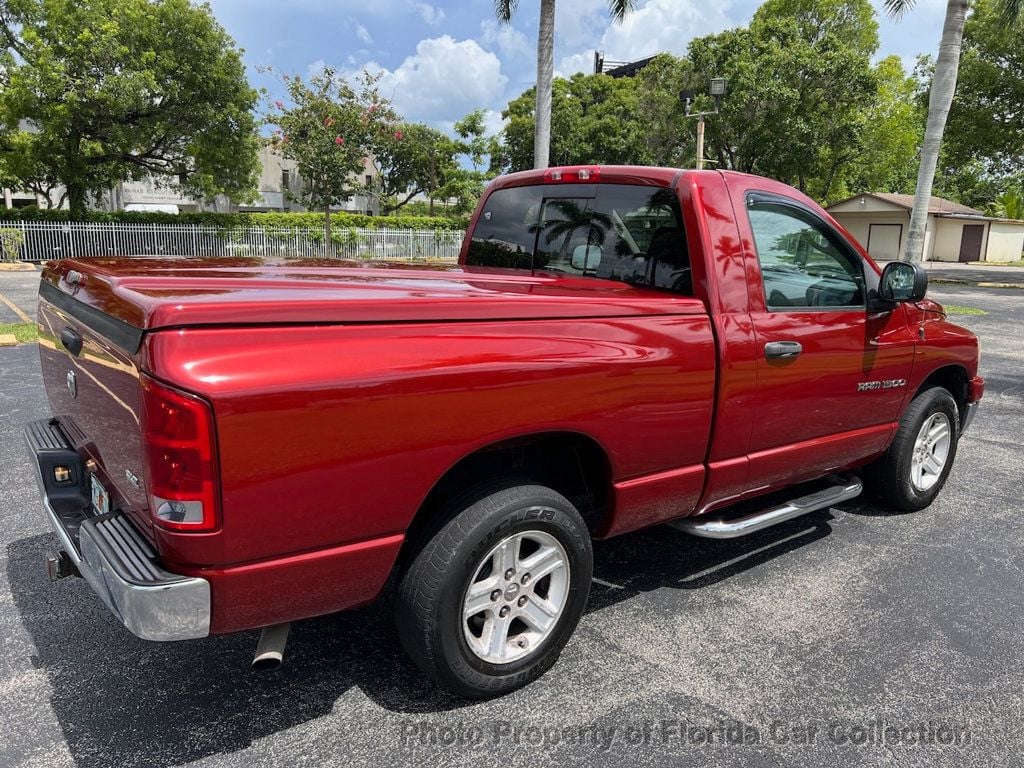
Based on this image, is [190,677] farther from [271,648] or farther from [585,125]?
[585,125]

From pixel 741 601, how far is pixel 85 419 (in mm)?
2897

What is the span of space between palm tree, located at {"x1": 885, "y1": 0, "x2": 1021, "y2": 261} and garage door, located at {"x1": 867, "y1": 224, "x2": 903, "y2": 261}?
31.4 metres

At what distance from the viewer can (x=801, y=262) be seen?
3684 millimetres

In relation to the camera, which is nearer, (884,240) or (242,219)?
(242,219)

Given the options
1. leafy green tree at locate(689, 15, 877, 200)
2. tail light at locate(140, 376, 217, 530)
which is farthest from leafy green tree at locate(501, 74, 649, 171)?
tail light at locate(140, 376, 217, 530)

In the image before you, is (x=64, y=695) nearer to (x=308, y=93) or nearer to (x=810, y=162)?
(x=308, y=93)

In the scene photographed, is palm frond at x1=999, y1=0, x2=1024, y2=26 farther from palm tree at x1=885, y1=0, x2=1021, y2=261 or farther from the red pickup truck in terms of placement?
the red pickup truck

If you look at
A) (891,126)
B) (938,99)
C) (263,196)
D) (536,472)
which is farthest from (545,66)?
(263,196)

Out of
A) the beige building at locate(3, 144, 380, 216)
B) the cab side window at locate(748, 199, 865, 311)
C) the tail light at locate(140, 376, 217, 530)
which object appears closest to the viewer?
the tail light at locate(140, 376, 217, 530)

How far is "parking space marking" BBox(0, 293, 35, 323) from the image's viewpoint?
37.8 feet

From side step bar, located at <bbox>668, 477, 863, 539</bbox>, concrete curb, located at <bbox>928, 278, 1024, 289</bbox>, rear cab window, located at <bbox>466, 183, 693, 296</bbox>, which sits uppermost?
rear cab window, located at <bbox>466, 183, 693, 296</bbox>

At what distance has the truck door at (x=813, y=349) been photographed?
3.37 meters

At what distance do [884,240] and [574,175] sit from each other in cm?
4756

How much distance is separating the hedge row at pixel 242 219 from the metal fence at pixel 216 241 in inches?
10.5
